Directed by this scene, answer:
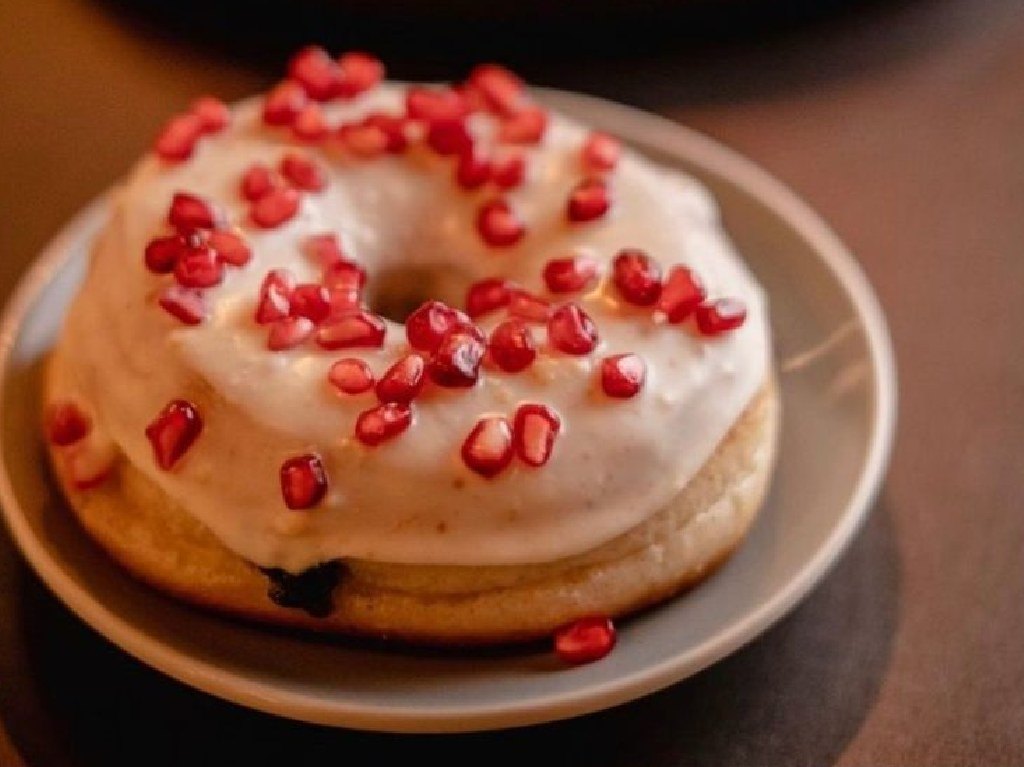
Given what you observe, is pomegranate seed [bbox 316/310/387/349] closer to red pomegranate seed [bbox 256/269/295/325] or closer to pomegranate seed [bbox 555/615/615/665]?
red pomegranate seed [bbox 256/269/295/325]

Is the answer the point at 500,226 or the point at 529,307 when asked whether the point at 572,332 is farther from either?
the point at 500,226

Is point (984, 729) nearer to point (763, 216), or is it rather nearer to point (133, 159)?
point (763, 216)

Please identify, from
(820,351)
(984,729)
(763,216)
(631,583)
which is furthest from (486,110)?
(984,729)

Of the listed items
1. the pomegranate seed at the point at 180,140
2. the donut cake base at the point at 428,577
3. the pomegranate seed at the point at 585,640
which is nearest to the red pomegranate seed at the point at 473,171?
the pomegranate seed at the point at 180,140

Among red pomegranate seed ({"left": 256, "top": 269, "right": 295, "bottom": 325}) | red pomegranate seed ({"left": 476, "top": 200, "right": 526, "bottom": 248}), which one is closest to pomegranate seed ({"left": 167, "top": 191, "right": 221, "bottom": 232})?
red pomegranate seed ({"left": 256, "top": 269, "right": 295, "bottom": 325})

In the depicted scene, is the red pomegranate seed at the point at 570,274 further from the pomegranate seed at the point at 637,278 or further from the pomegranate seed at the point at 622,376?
the pomegranate seed at the point at 622,376

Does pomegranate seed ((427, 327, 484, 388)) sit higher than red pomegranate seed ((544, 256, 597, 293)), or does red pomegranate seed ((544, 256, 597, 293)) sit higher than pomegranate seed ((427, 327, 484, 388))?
red pomegranate seed ((544, 256, 597, 293))
